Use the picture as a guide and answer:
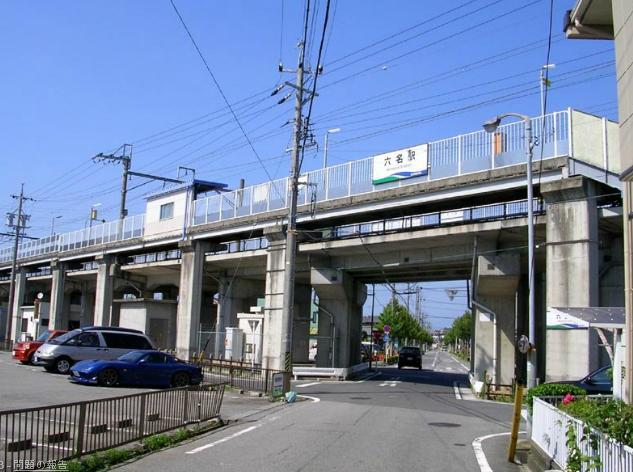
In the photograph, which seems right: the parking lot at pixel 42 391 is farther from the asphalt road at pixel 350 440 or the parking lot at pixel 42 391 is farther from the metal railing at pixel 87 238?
the metal railing at pixel 87 238

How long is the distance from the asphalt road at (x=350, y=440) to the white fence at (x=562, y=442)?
33.6 inches

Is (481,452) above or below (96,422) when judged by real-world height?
below

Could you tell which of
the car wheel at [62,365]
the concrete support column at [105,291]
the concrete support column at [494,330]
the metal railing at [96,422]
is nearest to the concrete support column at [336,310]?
the concrete support column at [494,330]

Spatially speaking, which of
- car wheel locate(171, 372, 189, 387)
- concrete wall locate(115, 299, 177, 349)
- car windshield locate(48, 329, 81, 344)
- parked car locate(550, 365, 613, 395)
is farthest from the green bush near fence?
concrete wall locate(115, 299, 177, 349)

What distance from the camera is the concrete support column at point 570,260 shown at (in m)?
21.2

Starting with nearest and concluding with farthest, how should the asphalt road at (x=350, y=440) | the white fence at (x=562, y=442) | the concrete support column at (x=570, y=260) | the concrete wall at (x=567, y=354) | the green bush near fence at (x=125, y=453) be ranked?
1. the white fence at (x=562, y=442)
2. the green bush near fence at (x=125, y=453)
3. the asphalt road at (x=350, y=440)
4. the concrete wall at (x=567, y=354)
5. the concrete support column at (x=570, y=260)

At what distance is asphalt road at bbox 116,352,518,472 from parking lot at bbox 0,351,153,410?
496 centimetres

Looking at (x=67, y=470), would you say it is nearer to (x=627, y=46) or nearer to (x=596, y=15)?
(x=627, y=46)

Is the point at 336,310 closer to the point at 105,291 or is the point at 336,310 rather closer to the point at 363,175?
the point at 363,175

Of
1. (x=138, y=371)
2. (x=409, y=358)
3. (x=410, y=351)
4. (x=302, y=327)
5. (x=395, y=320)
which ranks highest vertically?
(x=395, y=320)

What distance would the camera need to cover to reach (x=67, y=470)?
8.18 metres

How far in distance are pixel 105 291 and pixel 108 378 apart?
33.4m

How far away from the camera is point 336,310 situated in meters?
36.7

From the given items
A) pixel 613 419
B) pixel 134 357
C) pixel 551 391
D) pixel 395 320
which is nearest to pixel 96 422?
pixel 613 419
